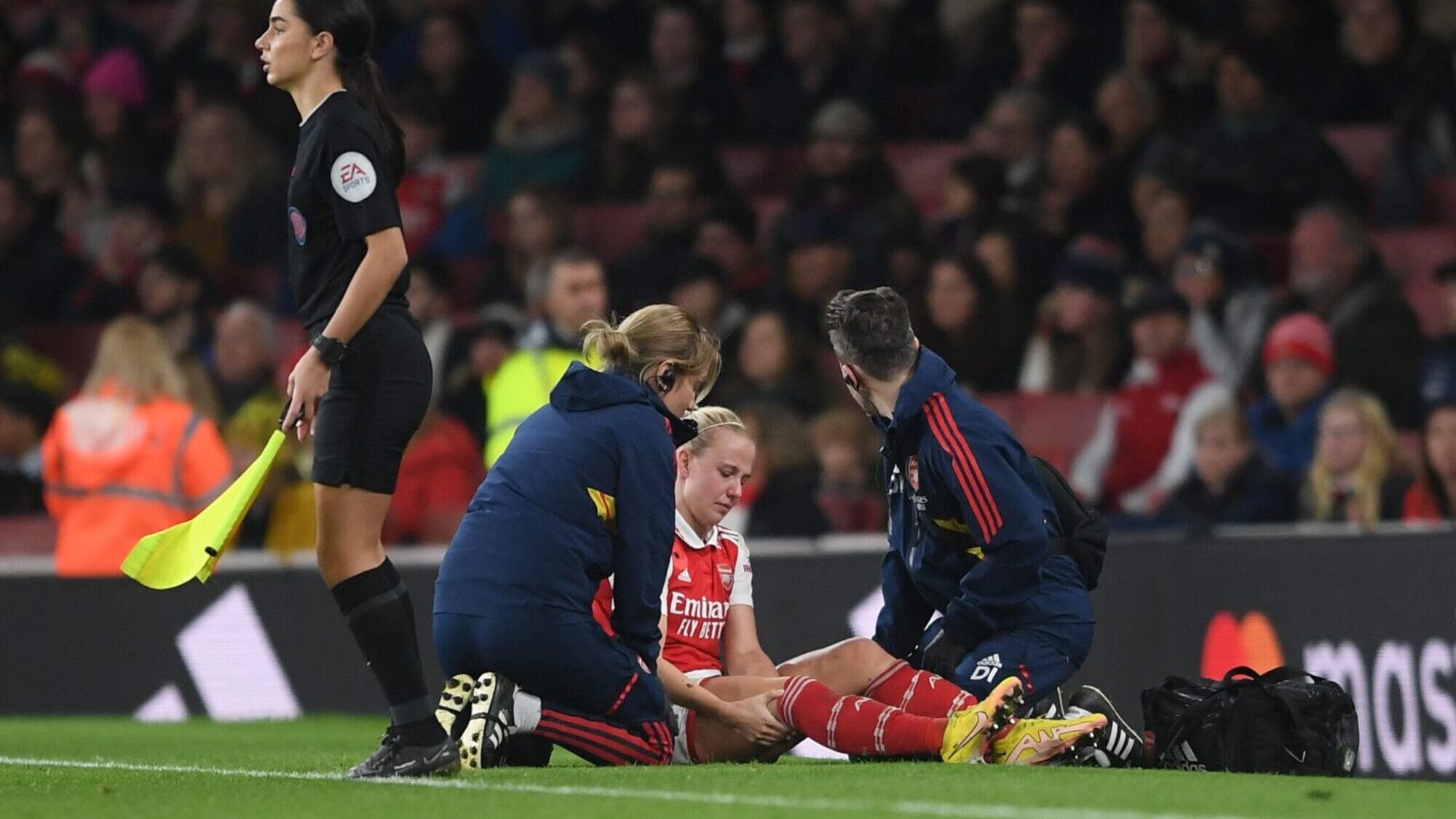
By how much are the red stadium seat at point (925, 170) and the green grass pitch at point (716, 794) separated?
6.23 metres

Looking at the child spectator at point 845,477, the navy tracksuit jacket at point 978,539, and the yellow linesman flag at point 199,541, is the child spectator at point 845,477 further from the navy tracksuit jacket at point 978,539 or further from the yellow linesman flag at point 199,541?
the yellow linesman flag at point 199,541

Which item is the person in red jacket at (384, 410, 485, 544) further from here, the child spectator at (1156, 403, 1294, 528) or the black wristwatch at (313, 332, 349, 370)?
the black wristwatch at (313, 332, 349, 370)

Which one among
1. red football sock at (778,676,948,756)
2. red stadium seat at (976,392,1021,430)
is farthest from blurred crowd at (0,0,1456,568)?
red football sock at (778,676,948,756)

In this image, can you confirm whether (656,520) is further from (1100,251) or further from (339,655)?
(1100,251)

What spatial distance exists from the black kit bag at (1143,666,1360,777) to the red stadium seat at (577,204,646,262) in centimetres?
666

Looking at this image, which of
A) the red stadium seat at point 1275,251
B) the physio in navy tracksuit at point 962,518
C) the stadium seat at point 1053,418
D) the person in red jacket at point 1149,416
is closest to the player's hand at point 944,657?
the physio in navy tracksuit at point 962,518

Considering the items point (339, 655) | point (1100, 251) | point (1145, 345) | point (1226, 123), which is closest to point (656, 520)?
point (339, 655)

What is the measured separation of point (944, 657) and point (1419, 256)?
5.24m

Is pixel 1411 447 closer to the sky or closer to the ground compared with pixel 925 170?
closer to the ground

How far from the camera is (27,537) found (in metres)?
11.0

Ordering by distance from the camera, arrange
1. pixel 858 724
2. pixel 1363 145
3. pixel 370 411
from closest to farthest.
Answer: pixel 370 411, pixel 858 724, pixel 1363 145

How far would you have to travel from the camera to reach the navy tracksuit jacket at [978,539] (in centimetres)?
591

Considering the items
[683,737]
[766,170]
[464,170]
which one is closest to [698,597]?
[683,737]

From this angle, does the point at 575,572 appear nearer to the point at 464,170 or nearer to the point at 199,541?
the point at 199,541
